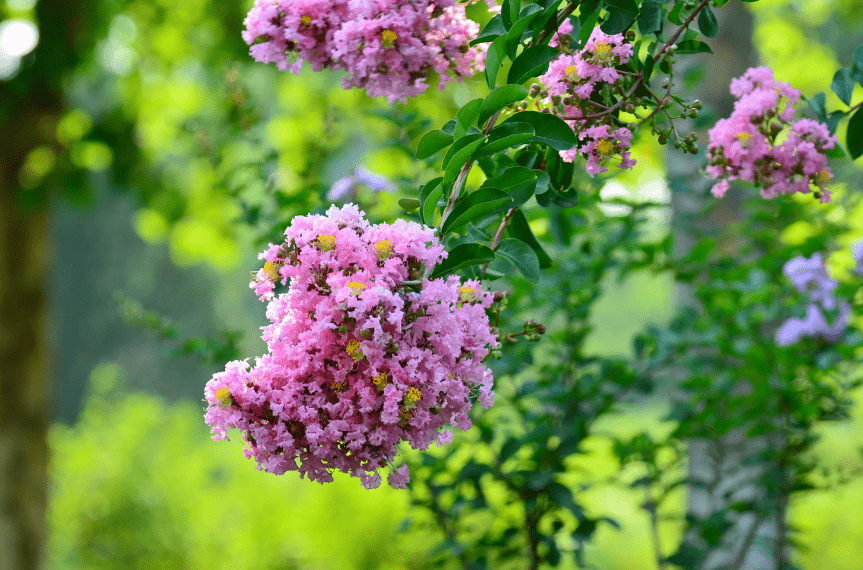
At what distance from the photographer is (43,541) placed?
3.26 m

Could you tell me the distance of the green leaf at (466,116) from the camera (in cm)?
73

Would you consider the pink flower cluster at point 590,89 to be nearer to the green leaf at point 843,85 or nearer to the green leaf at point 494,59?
the green leaf at point 494,59

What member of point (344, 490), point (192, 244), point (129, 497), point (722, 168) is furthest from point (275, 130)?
point (722, 168)

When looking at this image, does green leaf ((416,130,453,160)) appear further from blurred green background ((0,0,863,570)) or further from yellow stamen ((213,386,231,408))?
blurred green background ((0,0,863,570))

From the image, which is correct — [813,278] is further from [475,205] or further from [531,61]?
[475,205]

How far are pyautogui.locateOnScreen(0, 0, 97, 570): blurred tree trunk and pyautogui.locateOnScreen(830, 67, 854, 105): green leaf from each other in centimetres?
293

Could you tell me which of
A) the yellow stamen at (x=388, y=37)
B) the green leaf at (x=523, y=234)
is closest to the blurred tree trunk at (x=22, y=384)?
the yellow stamen at (x=388, y=37)

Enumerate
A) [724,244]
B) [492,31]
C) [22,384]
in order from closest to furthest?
[492,31] → [724,244] → [22,384]

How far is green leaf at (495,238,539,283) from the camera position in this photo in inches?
29.7

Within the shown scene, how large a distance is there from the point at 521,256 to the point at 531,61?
0.72 ft

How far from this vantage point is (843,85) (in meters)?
0.98

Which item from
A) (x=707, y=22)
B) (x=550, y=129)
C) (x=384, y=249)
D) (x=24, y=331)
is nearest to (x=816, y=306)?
(x=707, y=22)

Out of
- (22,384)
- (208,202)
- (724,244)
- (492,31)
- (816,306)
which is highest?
(208,202)

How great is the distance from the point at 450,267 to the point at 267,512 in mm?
3878
